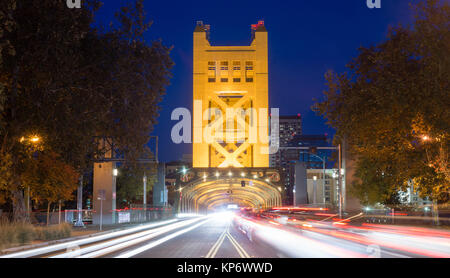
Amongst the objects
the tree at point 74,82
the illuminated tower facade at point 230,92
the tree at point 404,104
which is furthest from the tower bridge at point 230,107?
the tree at point 74,82

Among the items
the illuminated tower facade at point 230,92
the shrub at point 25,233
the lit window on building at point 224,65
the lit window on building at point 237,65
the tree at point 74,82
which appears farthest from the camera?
the lit window on building at point 237,65

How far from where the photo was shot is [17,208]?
86.1 ft

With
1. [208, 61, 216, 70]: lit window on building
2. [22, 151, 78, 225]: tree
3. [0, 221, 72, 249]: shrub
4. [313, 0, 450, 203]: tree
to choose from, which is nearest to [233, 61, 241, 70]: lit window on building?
[208, 61, 216, 70]: lit window on building

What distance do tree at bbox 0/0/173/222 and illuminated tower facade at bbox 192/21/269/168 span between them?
Answer: 7301 cm

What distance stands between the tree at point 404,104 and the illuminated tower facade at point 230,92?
63.7 m

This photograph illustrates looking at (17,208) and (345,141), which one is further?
(345,141)

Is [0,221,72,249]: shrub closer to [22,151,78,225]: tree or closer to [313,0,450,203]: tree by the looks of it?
[22,151,78,225]: tree

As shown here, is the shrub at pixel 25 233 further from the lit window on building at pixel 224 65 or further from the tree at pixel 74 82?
the lit window on building at pixel 224 65

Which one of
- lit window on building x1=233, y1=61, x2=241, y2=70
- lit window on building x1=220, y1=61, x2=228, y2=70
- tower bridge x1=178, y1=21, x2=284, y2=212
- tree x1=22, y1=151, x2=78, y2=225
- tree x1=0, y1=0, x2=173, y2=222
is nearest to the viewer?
tree x1=0, y1=0, x2=173, y2=222

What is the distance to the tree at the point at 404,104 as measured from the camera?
94.9 ft

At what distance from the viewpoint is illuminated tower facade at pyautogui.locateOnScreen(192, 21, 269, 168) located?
336 feet

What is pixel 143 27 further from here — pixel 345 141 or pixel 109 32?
pixel 345 141
